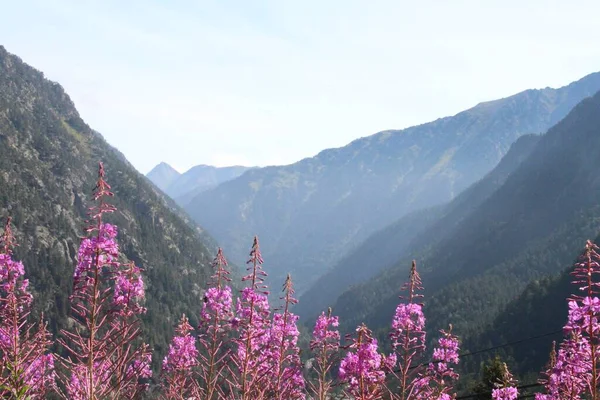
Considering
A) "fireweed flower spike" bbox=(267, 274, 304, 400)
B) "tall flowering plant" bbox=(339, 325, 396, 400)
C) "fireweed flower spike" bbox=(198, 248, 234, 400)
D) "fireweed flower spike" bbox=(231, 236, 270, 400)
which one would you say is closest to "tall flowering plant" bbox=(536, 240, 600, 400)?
"tall flowering plant" bbox=(339, 325, 396, 400)

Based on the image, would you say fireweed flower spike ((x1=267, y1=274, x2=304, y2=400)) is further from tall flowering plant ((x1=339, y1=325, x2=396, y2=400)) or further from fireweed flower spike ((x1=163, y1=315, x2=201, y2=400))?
tall flowering plant ((x1=339, y1=325, x2=396, y2=400))

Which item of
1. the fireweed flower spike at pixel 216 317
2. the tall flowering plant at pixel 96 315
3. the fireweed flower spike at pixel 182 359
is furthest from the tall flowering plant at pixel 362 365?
the fireweed flower spike at pixel 182 359

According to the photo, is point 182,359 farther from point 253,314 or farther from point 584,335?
point 584,335

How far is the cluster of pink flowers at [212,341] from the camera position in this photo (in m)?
7.58

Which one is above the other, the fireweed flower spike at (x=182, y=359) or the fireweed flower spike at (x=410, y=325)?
the fireweed flower spike at (x=410, y=325)

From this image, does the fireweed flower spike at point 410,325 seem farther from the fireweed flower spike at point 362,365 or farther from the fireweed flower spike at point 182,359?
the fireweed flower spike at point 182,359

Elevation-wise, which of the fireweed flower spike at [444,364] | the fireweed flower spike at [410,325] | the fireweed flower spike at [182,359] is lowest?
the fireweed flower spike at [444,364]

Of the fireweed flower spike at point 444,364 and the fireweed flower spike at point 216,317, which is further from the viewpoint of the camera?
the fireweed flower spike at point 444,364

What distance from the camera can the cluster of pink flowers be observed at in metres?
7.58

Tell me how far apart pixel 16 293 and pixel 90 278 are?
3.45 metres

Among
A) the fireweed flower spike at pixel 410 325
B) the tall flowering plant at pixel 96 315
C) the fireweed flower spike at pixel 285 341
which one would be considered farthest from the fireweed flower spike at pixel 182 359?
the fireweed flower spike at pixel 410 325

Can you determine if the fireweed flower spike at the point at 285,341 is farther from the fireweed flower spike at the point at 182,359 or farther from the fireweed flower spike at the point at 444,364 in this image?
the fireweed flower spike at the point at 444,364

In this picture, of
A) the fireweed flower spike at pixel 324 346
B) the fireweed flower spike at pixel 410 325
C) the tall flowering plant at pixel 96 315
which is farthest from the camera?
the fireweed flower spike at pixel 410 325

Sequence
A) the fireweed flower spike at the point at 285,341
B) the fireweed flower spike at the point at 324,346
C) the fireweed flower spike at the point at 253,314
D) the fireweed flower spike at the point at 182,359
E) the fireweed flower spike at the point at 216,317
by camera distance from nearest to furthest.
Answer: the fireweed flower spike at the point at 253,314 → the fireweed flower spike at the point at 216,317 → the fireweed flower spike at the point at 285,341 → the fireweed flower spike at the point at 324,346 → the fireweed flower spike at the point at 182,359
